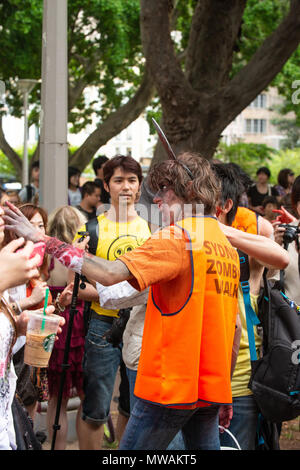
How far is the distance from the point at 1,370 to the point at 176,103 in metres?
6.29

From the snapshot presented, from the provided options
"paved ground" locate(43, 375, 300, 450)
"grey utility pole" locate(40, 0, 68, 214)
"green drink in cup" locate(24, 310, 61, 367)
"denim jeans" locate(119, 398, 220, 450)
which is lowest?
"paved ground" locate(43, 375, 300, 450)

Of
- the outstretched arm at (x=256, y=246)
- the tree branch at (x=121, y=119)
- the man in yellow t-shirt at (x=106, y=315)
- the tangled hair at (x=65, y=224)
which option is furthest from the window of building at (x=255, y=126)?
the outstretched arm at (x=256, y=246)

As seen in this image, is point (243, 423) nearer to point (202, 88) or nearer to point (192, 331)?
point (192, 331)

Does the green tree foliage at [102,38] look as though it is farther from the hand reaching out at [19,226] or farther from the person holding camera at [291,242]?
the hand reaching out at [19,226]

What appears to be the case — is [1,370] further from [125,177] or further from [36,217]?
[125,177]

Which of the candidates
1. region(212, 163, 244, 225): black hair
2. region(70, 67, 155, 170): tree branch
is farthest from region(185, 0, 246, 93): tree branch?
region(70, 67, 155, 170): tree branch

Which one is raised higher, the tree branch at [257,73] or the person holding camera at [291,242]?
the tree branch at [257,73]

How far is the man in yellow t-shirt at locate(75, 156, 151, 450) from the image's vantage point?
429cm

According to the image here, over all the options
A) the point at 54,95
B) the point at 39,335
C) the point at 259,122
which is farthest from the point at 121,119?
the point at 259,122

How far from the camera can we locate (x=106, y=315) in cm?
430

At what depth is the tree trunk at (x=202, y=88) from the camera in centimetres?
827

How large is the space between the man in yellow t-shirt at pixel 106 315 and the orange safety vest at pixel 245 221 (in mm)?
747

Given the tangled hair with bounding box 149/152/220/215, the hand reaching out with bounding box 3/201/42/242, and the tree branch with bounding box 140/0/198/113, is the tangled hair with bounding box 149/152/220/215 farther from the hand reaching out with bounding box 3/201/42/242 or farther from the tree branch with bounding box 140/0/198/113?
the tree branch with bounding box 140/0/198/113

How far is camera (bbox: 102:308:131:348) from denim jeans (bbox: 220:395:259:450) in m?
0.85
